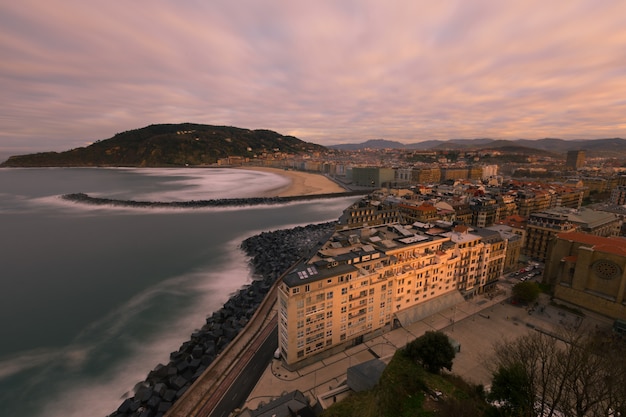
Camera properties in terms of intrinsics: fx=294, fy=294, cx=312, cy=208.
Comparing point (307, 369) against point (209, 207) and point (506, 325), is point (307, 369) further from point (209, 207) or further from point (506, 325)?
point (209, 207)

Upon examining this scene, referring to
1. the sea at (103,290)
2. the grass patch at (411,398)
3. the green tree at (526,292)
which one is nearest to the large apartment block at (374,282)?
the green tree at (526,292)

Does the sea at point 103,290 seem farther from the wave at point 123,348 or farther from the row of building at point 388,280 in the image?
the row of building at point 388,280

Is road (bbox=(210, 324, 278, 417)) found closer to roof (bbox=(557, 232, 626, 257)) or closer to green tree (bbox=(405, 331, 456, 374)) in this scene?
green tree (bbox=(405, 331, 456, 374))

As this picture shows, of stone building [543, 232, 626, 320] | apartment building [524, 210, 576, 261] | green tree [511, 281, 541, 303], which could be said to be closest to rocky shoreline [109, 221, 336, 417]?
green tree [511, 281, 541, 303]

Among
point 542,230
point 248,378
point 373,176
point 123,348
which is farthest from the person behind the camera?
point 373,176

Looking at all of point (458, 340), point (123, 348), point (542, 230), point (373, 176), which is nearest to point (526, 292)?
point (458, 340)

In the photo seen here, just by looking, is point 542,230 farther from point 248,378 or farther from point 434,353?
point 248,378
